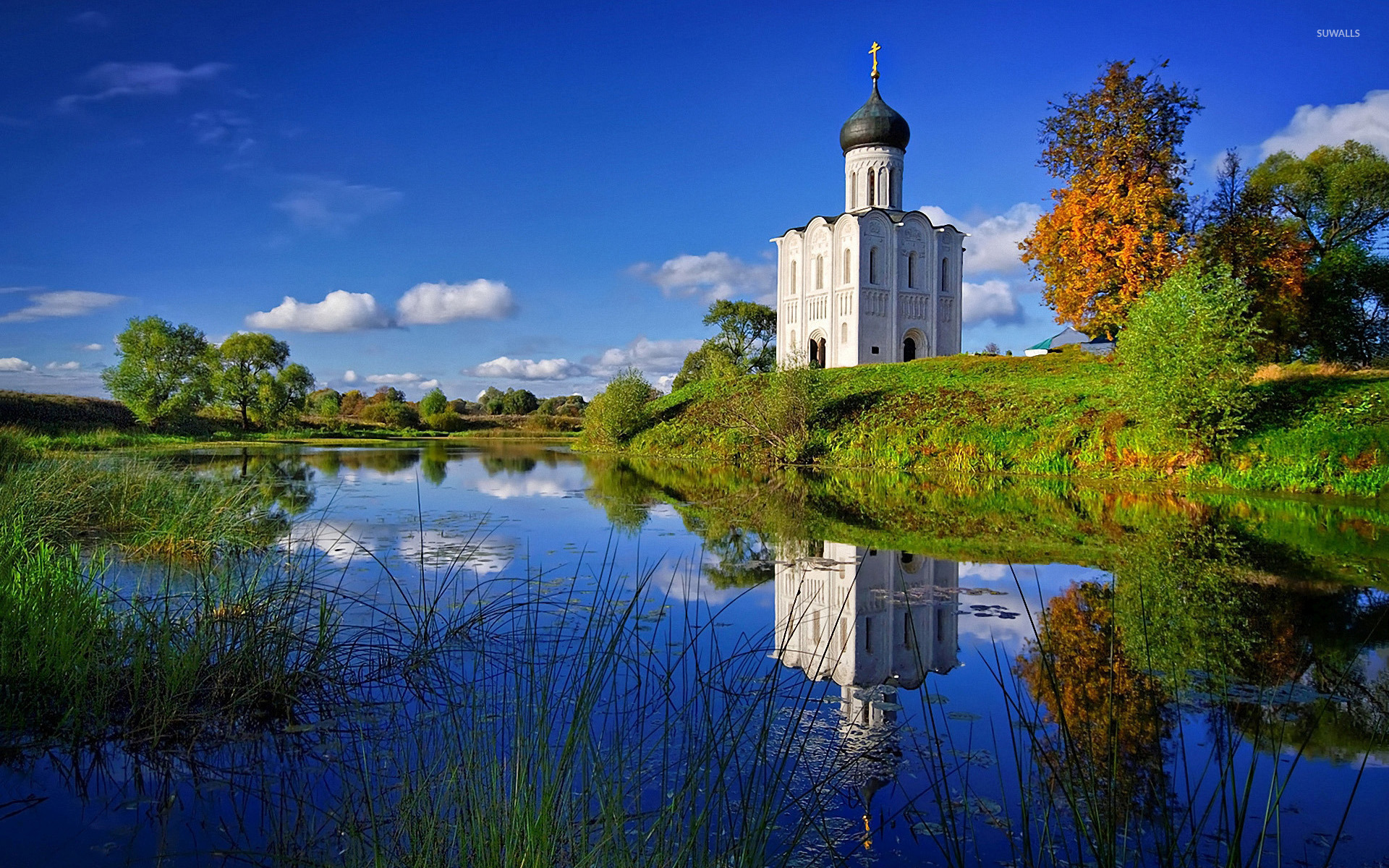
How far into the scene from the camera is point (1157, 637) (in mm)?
5312

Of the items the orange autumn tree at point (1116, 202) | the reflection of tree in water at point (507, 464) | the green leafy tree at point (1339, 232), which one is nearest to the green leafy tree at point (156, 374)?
the reflection of tree in water at point (507, 464)

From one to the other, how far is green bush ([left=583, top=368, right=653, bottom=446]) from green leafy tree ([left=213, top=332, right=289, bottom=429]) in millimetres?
24528

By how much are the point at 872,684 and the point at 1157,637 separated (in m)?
2.33

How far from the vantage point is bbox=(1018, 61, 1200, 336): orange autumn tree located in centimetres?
2005

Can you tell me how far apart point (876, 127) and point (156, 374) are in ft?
130

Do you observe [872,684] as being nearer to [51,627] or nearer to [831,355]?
[51,627]

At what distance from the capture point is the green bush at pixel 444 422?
5672 cm

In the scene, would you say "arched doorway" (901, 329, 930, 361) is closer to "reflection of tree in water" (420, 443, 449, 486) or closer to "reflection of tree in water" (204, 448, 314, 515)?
"reflection of tree in water" (420, 443, 449, 486)

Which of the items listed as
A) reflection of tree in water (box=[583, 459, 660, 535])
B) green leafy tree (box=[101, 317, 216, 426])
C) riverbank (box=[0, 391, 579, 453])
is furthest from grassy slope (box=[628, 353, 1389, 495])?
green leafy tree (box=[101, 317, 216, 426])

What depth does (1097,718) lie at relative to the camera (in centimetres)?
378

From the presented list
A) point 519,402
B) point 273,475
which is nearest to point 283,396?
point 519,402

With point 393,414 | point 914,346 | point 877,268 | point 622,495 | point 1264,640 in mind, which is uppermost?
point 877,268

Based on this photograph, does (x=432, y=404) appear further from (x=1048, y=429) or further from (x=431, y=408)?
(x=1048, y=429)

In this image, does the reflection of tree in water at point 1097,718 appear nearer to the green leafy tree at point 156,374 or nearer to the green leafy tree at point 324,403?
the green leafy tree at point 156,374
